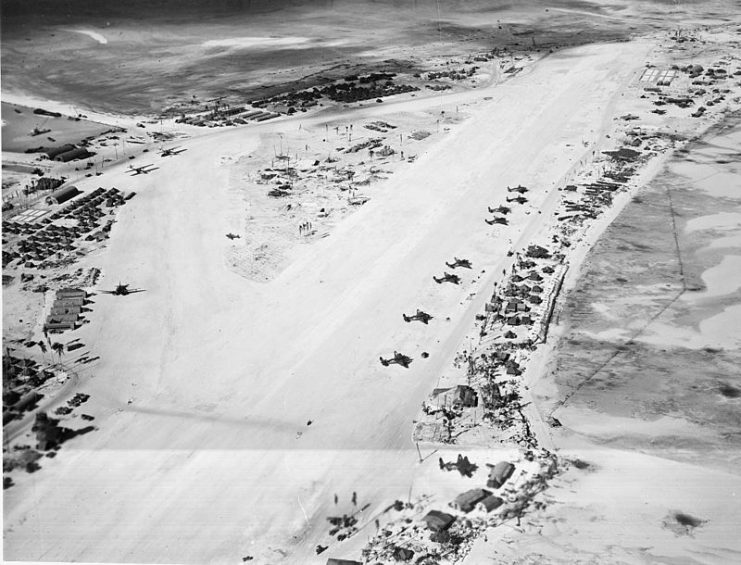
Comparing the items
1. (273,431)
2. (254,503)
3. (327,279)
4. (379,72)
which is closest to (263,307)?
(327,279)

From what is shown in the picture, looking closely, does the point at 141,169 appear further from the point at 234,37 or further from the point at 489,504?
the point at 234,37

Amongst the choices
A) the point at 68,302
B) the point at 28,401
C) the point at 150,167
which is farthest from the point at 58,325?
the point at 150,167

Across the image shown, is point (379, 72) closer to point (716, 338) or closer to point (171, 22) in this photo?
point (171, 22)

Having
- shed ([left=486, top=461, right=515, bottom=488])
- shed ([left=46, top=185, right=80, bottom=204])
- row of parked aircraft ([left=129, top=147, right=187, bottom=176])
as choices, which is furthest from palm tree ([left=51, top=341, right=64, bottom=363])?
row of parked aircraft ([left=129, top=147, right=187, bottom=176])

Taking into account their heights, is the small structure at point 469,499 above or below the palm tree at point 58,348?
below

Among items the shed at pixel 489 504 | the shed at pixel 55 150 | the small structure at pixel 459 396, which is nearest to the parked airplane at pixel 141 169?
the shed at pixel 55 150

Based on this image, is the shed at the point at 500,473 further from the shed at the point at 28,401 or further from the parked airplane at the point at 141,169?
the parked airplane at the point at 141,169
